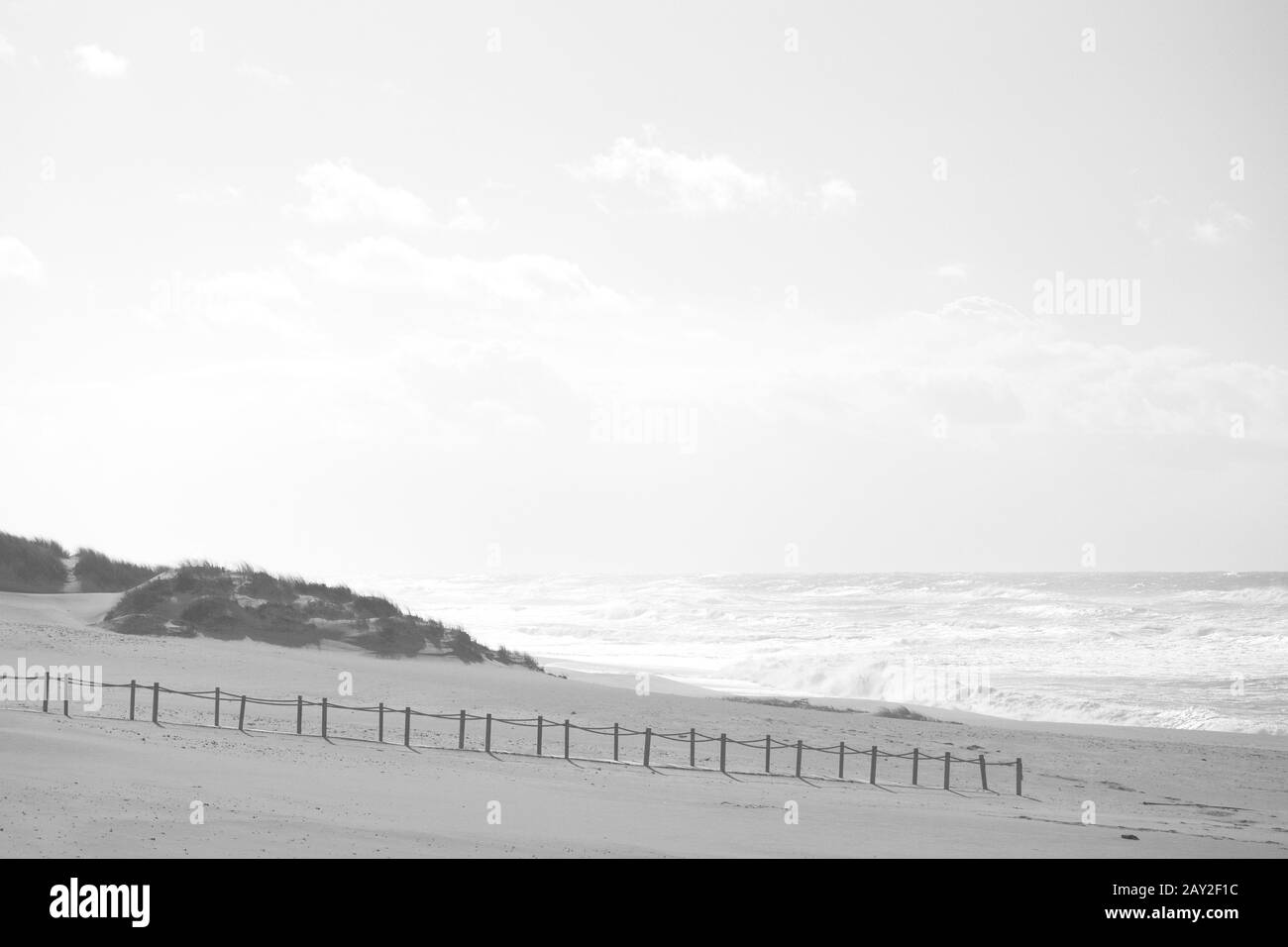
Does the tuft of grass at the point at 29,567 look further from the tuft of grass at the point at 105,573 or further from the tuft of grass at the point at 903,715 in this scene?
the tuft of grass at the point at 903,715

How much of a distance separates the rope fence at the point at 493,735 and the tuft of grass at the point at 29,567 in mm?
20619

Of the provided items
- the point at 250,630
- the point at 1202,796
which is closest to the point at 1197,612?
the point at 1202,796

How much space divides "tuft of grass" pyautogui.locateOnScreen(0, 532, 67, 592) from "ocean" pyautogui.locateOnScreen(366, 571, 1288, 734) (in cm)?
2052

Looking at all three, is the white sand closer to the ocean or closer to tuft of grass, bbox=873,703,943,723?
tuft of grass, bbox=873,703,943,723

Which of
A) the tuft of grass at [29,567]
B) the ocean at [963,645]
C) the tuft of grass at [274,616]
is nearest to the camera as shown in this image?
the tuft of grass at [274,616]

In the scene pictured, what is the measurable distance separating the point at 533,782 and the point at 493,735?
6.14 meters

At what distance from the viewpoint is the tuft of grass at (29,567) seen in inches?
1688

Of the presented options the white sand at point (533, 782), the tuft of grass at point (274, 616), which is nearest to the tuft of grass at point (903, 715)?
the white sand at point (533, 782)

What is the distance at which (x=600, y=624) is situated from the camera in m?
77.6

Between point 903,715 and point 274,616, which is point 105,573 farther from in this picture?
point 903,715

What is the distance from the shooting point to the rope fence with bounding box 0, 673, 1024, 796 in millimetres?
21469

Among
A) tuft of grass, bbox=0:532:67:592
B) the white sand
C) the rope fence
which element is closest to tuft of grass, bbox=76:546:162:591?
tuft of grass, bbox=0:532:67:592
